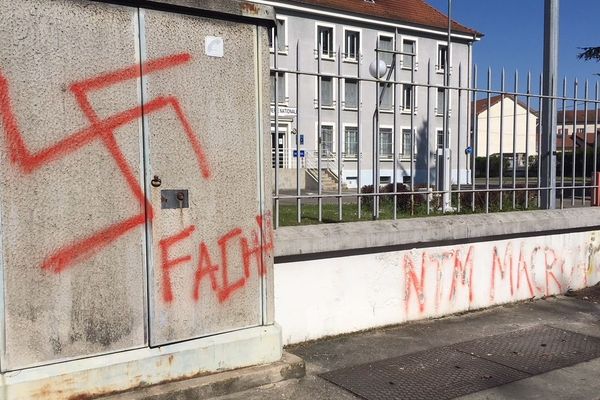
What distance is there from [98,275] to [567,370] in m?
3.52

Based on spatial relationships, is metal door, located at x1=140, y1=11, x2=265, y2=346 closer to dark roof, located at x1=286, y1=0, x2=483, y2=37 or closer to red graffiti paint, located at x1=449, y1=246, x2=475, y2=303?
red graffiti paint, located at x1=449, y1=246, x2=475, y2=303

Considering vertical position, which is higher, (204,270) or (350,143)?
(350,143)

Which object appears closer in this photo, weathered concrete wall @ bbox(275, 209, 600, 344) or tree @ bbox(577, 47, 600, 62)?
weathered concrete wall @ bbox(275, 209, 600, 344)

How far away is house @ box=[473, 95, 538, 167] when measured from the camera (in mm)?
6180

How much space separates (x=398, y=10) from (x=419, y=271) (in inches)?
1212

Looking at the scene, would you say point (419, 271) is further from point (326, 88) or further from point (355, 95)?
point (326, 88)

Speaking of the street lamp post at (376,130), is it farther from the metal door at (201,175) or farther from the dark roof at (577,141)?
the dark roof at (577,141)

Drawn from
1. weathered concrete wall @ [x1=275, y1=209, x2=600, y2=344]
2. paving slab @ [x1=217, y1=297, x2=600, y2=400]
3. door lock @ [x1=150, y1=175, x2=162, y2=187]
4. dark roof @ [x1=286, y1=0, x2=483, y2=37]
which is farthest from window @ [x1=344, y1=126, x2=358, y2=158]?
dark roof @ [x1=286, y1=0, x2=483, y2=37]

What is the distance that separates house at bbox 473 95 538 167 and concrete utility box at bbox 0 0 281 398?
3.05m

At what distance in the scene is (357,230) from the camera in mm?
5035

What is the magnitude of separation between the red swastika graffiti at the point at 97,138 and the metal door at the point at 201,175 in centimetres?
1

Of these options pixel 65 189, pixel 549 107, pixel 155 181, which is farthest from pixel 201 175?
pixel 549 107

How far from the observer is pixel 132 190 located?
3420 millimetres

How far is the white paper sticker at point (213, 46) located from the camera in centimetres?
A: 369
